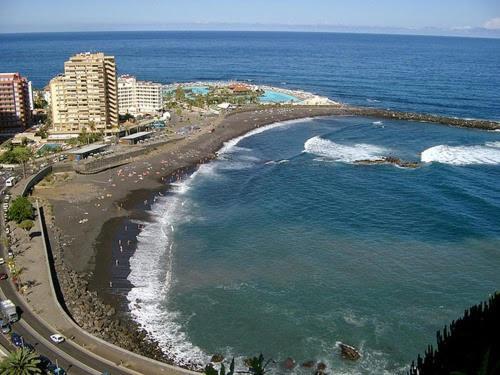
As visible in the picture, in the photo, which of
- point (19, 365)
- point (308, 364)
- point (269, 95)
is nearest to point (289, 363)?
point (308, 364)

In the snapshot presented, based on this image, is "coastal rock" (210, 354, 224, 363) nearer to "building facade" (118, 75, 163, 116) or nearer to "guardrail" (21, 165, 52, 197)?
"guardrail" (21, 165, 52, 197)

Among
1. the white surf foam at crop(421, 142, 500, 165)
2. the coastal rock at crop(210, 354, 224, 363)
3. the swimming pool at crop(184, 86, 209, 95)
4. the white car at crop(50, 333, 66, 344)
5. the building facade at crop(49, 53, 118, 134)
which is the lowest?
the coastal rock at crop(210, 354, 224, 363)

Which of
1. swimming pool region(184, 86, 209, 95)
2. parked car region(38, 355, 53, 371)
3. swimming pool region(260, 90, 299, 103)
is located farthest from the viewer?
swimming pool region(184, 86, 209, 95)

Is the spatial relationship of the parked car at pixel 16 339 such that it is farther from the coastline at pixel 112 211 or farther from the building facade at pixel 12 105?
the building facade at pixel 12 105

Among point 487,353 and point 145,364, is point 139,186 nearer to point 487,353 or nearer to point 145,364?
point 145,364

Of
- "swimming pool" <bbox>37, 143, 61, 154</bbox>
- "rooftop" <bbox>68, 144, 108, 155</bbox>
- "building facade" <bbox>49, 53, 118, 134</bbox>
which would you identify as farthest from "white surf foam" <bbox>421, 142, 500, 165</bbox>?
"swimming pool" <bbox>37, 143, 61, 154</bbox>

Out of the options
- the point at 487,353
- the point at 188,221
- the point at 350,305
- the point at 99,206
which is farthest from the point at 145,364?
the point at 99,206
